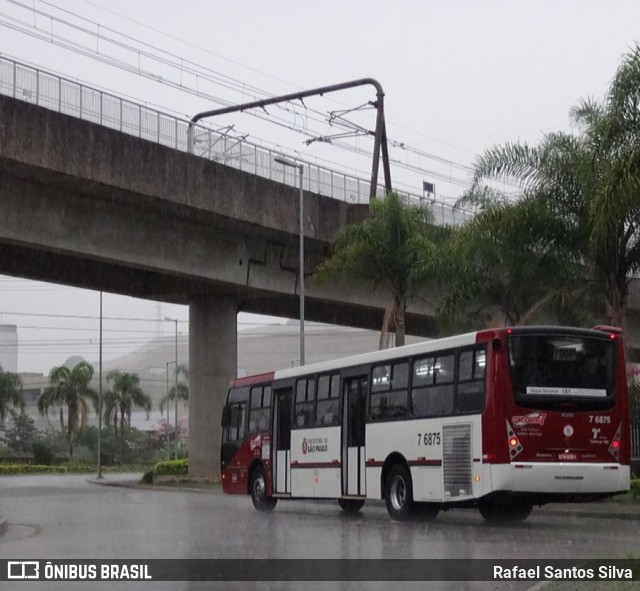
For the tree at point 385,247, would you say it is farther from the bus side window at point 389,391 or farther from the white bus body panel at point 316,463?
the bus side window at point 389,391

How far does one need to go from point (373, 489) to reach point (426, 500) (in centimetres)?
203

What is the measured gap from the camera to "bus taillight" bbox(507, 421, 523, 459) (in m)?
19.9

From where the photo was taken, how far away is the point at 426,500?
70.3 feet

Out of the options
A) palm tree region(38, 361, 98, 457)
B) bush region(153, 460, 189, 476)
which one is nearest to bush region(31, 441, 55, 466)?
palm tree region(38, 361, 98, 457)

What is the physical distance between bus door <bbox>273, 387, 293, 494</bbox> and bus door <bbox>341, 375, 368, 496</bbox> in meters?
2.47

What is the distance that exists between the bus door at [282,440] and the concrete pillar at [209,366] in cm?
1316

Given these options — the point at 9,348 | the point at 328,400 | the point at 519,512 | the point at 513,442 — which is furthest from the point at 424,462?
the point at 9,348

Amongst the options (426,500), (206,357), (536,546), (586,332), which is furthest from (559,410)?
(206,357)

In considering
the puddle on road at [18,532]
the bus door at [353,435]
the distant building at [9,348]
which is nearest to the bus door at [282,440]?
the bus door at [353,435]

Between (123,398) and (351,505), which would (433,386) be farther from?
(123,398)

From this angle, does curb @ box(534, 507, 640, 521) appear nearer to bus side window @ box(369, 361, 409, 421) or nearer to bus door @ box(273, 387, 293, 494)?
bus side window @ box(369, 361, 409, 421)

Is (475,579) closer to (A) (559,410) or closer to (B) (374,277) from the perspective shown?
(A) (559,410)

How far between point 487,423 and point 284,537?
3853 millimetres

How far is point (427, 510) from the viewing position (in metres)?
22.5
